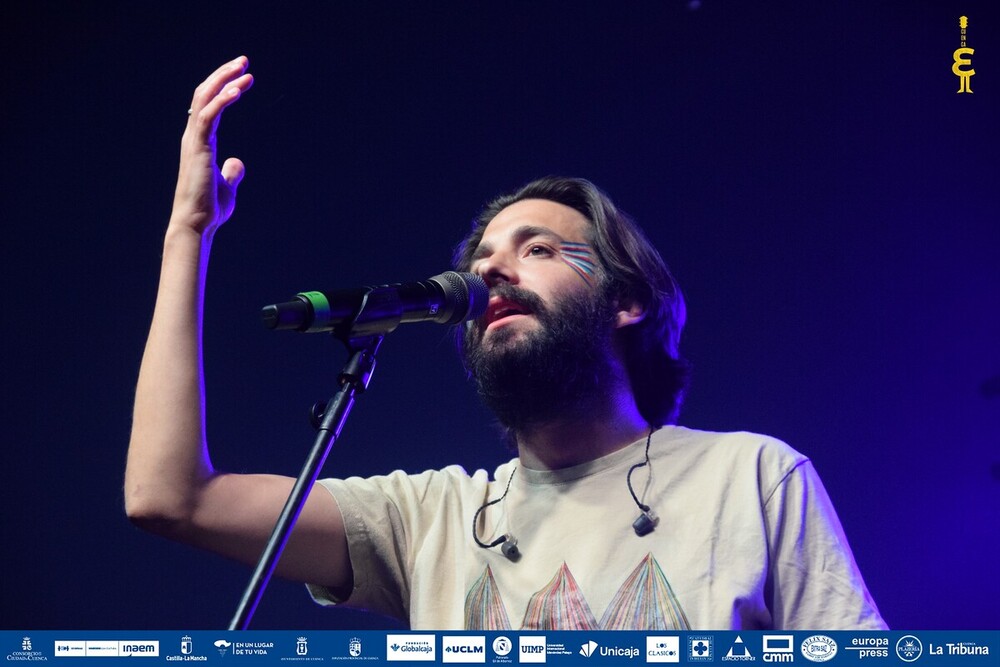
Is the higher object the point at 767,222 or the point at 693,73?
the point at 693,73

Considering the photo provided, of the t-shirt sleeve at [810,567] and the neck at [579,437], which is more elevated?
the neck at [579,437]

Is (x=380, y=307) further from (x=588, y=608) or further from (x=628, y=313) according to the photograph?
(x=628, y=313)

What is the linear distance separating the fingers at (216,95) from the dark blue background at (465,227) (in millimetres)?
1265

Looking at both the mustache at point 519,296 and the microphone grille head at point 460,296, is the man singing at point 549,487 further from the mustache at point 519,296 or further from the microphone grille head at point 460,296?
the microphone grille head at point 460,296

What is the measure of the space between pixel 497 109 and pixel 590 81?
0.28 metres

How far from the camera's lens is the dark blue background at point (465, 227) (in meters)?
2.36

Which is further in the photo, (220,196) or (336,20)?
(336,20)

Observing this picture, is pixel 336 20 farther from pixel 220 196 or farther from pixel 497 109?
pixel 220 196

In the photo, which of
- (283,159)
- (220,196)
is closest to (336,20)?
(283,159)

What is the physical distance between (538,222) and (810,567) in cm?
89

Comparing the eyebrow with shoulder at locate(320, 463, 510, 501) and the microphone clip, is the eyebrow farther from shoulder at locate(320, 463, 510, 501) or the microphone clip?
the microphone clip

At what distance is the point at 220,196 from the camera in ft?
5.31

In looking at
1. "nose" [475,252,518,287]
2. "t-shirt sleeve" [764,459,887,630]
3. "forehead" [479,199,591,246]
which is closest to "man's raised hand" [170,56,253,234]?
"nose" [475,252,518,287]

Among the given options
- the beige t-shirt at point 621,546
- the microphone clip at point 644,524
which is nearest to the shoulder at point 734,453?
the beige t-shirt at point 621,546
